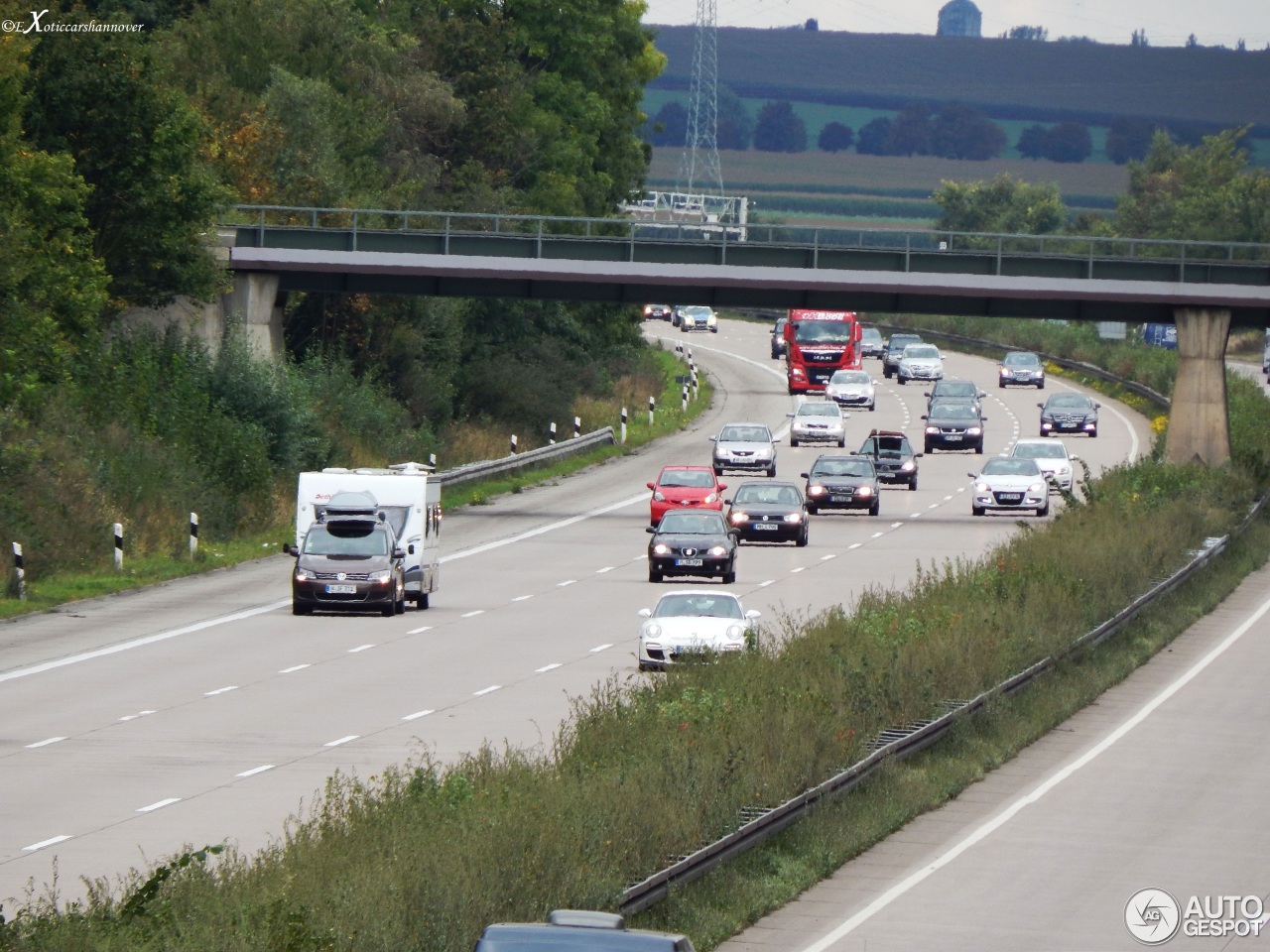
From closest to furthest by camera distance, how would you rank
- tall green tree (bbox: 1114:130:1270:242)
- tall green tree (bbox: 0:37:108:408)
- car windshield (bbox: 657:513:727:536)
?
car windshield (bbox: 657:513:727:536) < tall green tree (bbox: 0:37:108:408) < tall green tree (bbox: 1114:130:1270:242)

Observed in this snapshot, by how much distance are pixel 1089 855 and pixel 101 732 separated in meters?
10.5

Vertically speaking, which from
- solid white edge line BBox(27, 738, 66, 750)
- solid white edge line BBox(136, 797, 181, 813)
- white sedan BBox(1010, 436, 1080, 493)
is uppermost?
solid white edge line BBox(136, 797, 181, 813)

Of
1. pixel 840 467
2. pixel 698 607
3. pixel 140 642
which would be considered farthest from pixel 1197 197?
pixel 140 642

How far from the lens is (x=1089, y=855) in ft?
53.0

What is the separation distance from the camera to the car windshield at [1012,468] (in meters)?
51.2

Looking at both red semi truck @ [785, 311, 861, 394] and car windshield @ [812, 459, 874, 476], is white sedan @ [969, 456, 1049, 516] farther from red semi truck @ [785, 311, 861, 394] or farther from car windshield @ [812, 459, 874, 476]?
red semi truck @ [785, 311, 861, 394]

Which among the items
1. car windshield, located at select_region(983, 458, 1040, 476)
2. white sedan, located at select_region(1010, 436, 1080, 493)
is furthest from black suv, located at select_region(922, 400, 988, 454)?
car windshield, located at select_region(983, 458, 1040, 476)

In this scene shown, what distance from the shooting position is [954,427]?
6556cm

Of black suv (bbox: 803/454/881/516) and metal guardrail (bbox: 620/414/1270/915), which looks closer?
metal guardrail (bbox: 620/414/1270/915)

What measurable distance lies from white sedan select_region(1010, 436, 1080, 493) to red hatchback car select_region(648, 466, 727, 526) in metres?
11.4

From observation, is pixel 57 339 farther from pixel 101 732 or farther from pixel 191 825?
pixel 191 825

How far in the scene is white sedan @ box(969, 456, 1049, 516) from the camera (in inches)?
1987

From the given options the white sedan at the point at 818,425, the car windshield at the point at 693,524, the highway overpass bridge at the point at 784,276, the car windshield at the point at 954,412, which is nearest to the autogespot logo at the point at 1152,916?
the car windshield at the point at 693,524

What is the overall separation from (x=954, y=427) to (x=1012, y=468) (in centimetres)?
1414
